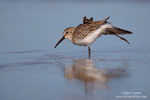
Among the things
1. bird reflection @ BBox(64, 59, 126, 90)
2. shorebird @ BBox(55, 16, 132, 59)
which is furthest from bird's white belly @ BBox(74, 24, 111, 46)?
bird reflection @ BBox(64, 59, 126, 90)

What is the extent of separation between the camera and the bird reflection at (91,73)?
4857mm

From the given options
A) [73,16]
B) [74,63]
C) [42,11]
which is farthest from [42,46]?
[42,11]

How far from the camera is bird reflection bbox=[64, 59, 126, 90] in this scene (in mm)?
4857

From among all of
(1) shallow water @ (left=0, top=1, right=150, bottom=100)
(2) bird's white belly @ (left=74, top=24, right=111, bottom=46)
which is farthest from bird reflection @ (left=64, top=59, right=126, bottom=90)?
(2) bird's white belly @ (left=74, top=24, right=111, bottom=46)

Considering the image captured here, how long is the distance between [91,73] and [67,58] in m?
1.50

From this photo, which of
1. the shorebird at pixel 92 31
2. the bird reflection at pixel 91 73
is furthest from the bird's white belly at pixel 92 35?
the bird reflection at pixel 91 73

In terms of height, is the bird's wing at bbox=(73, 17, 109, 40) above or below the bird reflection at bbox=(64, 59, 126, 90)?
above

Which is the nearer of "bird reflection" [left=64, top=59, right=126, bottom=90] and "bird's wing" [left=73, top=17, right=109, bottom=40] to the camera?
"bird reflection" [left=64, top=59, right=126, bottom=90]

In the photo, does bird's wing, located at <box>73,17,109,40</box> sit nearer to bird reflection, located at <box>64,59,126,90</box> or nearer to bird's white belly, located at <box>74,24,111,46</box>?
bird's white belly, located at <box>74,24,111,46</box>

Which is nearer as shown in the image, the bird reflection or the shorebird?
the bird reflection

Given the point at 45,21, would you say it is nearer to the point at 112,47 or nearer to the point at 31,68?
the point at 112,47

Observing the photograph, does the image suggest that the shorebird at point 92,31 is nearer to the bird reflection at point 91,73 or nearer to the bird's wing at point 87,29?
the bird's wing at point 87,29

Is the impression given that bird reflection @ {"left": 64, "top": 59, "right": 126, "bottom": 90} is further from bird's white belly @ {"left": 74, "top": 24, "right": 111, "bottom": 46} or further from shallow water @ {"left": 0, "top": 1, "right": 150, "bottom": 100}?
bird's white belly @ {"left": 74, "top": 24, "right": 111, "bottom": 46}

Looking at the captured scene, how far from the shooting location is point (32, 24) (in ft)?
32.8
